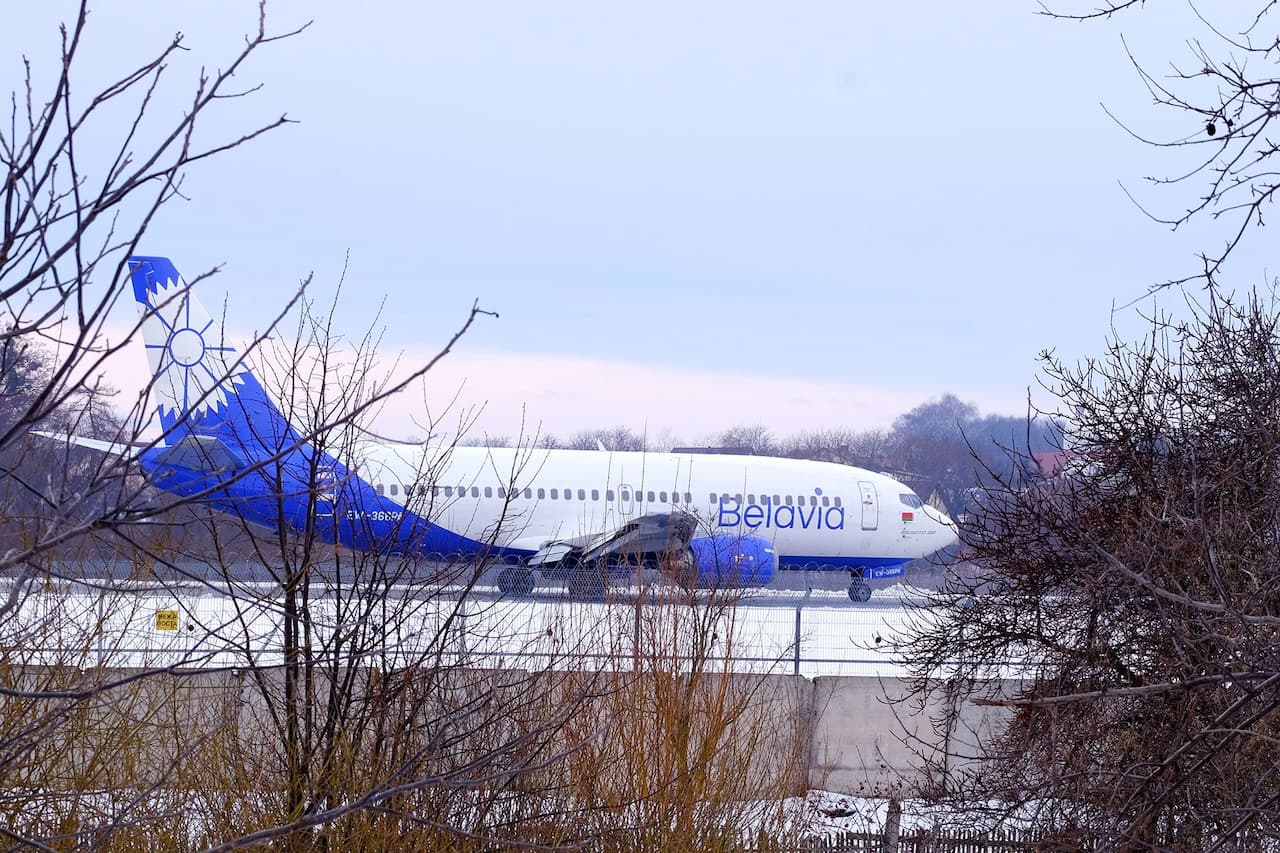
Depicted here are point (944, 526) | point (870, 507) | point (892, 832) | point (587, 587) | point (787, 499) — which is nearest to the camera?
point (892, 832)

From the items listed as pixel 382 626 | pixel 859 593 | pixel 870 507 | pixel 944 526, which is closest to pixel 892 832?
pixel 382 626

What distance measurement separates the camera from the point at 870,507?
31875 mm

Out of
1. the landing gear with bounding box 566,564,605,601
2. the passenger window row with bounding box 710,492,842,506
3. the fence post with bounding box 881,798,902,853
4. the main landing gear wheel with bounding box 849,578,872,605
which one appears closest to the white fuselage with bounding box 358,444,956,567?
the passenger window row with bounding box 710,492,842,506

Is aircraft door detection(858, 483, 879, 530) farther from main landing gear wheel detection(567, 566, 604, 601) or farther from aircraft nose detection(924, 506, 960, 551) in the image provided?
main landing gear wheel detection(567, 566, 604, 601)

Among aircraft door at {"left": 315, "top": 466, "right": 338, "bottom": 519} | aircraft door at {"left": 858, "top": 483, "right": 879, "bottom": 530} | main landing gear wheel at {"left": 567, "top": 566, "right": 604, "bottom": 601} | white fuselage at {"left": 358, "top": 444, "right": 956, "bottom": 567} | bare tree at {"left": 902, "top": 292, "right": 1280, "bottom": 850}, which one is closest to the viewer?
aircraft door at {"left": 315, "top": 466, "right": 338, "bottom": 519}

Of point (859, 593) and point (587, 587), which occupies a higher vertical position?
point (587, 587)

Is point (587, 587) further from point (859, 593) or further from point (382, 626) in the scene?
point (859, 593)

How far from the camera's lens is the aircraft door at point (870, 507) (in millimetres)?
31828

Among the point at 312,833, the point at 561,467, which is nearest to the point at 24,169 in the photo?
the point at 312,833

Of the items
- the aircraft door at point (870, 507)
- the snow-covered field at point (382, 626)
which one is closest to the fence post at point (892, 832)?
the snow-covered field at point (382, 626)

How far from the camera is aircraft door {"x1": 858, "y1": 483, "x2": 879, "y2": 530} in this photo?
31.8 m

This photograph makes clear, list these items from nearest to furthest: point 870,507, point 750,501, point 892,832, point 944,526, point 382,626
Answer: point 382,626 < point 892,832 < point 750,501 < point 870,507 < point 944,526

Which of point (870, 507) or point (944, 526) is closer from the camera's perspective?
point (870, 507)

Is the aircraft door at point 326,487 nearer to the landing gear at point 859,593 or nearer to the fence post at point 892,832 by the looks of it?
the fence post at point 892,832
